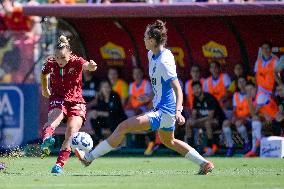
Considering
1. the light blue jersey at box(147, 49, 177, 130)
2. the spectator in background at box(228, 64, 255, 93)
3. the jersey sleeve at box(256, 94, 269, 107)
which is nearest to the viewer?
the light blue jersey at box(147, 49, 177, 130)

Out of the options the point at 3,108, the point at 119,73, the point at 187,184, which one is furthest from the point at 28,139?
the point at 187,184

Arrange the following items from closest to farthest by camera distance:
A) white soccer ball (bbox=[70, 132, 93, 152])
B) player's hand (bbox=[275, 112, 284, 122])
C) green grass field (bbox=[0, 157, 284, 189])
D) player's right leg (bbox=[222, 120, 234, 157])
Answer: green grass field (bbox=[0, 157, 284, 189]), white soccer ball (bbox=[70, 132, 93, 152]), player's hand (bbox=[275, 112, 284, 122]), player's right leg (bbox=[222, 120, 234, 157])

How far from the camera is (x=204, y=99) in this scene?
2064 cm

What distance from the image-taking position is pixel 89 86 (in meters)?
21.9

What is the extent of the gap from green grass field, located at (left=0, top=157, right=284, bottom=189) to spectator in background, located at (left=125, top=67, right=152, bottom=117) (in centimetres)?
309

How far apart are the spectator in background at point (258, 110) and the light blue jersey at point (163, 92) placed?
6.78 metres

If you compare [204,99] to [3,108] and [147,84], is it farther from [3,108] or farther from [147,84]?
[3,108]

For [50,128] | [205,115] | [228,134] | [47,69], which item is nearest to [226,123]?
[228,134]

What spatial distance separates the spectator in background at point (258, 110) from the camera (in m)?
19.8

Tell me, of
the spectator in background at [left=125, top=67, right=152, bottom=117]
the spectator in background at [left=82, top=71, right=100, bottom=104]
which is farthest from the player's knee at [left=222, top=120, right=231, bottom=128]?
the spectator in background at [left=82, top=71, right=100, bottom=104]

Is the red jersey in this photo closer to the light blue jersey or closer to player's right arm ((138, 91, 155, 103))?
the light blue jersey

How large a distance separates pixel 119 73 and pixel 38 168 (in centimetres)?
694

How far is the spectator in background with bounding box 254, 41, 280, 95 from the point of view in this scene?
2003 cm

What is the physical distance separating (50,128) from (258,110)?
23.7 feet
